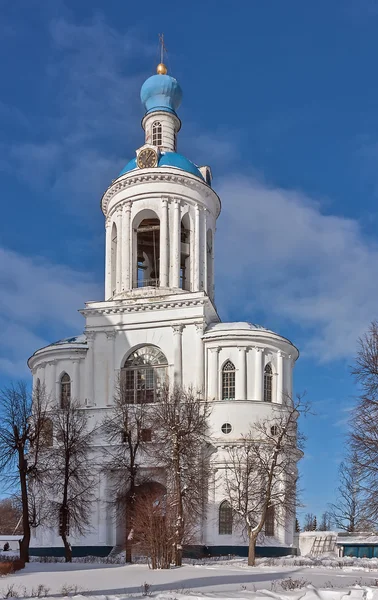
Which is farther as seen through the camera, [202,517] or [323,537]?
[323,537]

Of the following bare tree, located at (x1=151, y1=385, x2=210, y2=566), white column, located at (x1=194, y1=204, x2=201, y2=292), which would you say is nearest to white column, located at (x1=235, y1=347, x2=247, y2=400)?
bare tree, located at (x1=151, y1=385, x2=210, y2=566)

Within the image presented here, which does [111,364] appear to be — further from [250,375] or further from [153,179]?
[153,179]

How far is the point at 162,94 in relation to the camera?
197 feet

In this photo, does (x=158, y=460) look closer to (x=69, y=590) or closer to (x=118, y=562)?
(x=118, y=562)

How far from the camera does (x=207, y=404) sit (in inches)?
1858

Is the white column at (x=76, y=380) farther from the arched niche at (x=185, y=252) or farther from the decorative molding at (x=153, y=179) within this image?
the decorative molding at (x=153, y=179)

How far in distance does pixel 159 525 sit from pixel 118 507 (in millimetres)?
11273

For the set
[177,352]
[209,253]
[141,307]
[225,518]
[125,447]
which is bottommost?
[225,518]

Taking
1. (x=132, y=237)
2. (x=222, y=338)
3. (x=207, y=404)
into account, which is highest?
(x=132, y=237)

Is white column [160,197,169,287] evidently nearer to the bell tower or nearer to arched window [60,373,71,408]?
the bell tower

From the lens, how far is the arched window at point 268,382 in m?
49.2

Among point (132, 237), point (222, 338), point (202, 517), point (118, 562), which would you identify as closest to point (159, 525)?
point (118, 562)

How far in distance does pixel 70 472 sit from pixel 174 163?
22.9 metres

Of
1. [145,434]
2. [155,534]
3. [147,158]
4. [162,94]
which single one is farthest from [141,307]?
[155,534]
